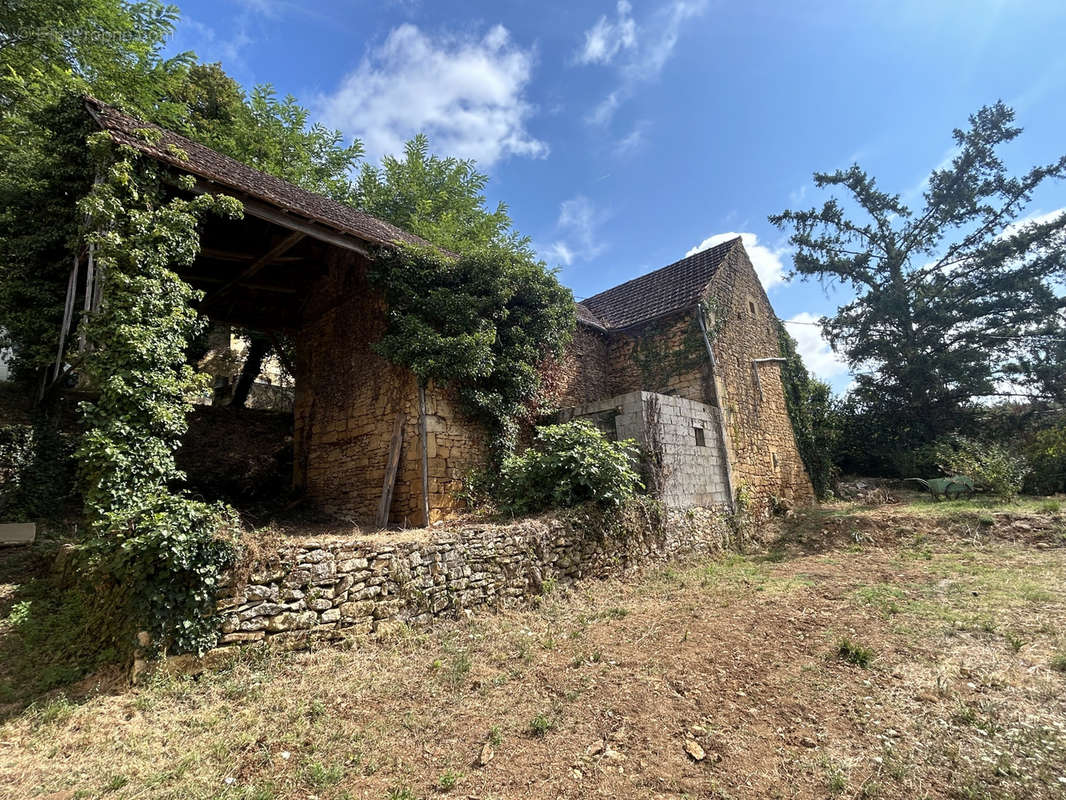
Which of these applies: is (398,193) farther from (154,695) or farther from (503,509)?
(154,695)

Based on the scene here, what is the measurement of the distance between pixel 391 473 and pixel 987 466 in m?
13.9

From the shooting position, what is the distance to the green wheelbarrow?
12094 millimetres

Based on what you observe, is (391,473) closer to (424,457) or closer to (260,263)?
(424,457)

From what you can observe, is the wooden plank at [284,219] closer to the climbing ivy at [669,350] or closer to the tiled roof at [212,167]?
the tiled roof at [212,167]

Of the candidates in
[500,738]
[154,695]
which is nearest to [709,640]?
[500,738]

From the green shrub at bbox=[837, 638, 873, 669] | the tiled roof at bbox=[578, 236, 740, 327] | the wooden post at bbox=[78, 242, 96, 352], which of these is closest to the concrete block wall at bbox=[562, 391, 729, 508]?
the tiled roof at bbox=[578, 236, 740, 327]

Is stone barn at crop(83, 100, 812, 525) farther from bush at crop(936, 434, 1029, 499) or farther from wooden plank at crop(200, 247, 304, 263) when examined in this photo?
bush at crop(936, 434, 1029, 499)

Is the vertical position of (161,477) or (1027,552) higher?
(161,477)

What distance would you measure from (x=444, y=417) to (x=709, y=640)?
223 inches

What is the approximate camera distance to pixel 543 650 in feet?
16.3

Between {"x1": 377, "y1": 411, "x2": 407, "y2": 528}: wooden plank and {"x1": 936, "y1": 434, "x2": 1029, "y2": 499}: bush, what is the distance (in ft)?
44.2

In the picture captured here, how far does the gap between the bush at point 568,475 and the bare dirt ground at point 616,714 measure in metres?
1.97

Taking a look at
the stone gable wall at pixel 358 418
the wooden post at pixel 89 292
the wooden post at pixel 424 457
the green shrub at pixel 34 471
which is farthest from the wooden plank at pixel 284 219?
the green shrub at pixel 34 471

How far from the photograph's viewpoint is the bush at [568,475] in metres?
7.56
